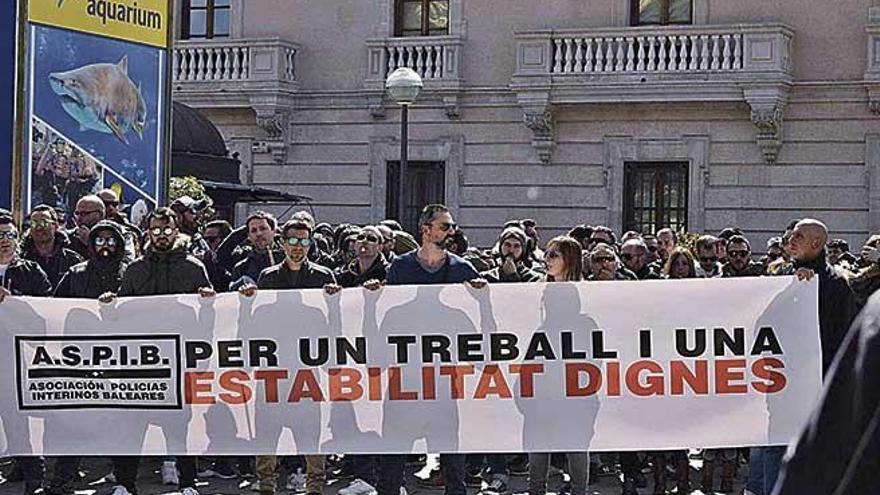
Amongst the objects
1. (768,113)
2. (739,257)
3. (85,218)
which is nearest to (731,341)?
(739,257)

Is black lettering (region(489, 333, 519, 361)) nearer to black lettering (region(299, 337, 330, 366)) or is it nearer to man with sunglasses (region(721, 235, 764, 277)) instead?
black lettering (region(299, 337, 330, 366))

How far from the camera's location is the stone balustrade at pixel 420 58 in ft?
82.4

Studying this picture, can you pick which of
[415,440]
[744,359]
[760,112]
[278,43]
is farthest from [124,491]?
[278,43]

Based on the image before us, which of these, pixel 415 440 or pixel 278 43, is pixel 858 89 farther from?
pixel 415 440

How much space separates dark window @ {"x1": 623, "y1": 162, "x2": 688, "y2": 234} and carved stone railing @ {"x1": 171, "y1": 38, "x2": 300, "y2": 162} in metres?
5.99

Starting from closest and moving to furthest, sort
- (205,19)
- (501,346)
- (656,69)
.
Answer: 1. (501,346)
2. (656,69)
3. (205,19)

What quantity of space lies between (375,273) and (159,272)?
1.57 m

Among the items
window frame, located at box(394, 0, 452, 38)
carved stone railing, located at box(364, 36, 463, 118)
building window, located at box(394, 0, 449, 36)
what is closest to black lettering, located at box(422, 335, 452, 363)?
carved stone railing, located at box(364, 36, 463, 118)

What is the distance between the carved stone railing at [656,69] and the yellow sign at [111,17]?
10.8 meters

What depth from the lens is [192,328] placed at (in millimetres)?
8789

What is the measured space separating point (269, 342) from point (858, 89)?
16.3m

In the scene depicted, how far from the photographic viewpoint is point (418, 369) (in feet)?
28.2

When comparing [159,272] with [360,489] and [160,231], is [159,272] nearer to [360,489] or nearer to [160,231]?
[160,231]

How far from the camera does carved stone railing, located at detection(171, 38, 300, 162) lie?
25875mm
